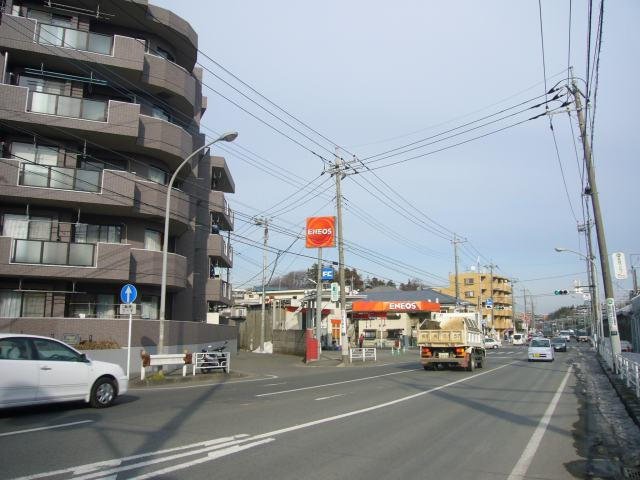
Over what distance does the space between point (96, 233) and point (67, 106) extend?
5.88 meters

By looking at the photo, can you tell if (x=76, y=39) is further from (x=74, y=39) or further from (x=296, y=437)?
(x=296, y=437)

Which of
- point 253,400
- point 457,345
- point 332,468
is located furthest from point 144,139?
point 332,468

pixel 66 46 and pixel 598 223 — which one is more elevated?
pixel 66 46

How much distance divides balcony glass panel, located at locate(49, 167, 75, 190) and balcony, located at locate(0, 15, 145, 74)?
4908mm

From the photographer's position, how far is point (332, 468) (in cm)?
689

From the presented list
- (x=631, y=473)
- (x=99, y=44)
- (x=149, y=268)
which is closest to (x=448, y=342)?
(x=149, y=268)

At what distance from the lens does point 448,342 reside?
25.0 meters

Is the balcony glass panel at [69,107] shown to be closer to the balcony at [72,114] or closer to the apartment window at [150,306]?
the balcony at [72,114]

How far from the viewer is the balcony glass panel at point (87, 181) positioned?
913 inches

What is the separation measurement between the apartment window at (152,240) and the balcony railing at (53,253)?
11.3 feet

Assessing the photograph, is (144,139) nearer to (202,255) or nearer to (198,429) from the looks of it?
(202,255)

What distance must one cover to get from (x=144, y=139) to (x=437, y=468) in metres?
22.0

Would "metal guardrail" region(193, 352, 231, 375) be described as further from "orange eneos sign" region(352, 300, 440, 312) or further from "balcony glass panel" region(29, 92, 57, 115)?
"orange eneos sign" region(352, 300, 440, 312)

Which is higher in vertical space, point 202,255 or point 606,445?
point 202,255
